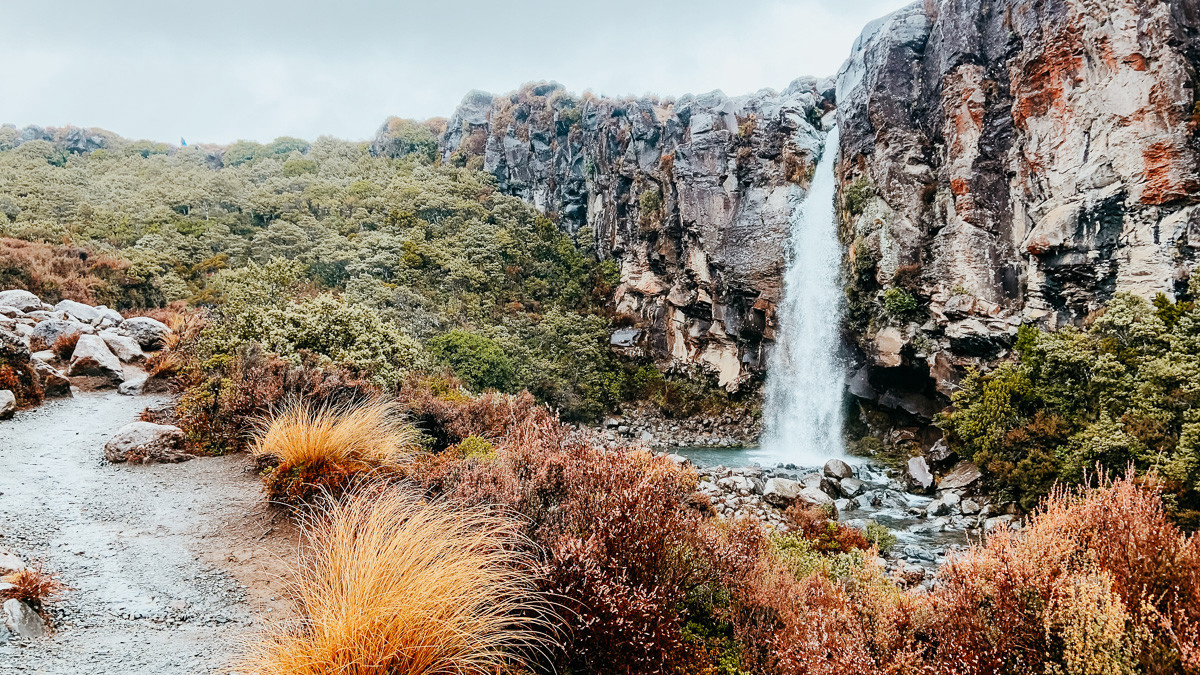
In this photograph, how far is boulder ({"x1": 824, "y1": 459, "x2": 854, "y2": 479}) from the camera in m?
17.0

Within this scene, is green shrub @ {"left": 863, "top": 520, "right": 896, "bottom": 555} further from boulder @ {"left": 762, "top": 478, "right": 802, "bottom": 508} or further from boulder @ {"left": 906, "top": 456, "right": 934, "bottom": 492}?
boulder @ {"left": 906, "top": 456, "right": 934, "bottom": 492}

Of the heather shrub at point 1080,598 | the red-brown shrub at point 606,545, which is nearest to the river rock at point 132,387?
the red-brown shrub at point 606,545

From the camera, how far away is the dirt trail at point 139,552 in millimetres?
3031

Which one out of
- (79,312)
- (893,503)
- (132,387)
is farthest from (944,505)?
(79,312)

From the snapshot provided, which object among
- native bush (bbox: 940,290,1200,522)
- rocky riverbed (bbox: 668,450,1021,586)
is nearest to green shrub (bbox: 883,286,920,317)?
native bush (bbox: 940,290,1200,522)

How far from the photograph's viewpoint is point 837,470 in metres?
17.2

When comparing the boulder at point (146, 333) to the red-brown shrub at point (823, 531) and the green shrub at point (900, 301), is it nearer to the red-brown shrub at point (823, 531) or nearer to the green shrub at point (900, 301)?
the red-brown shrub at point (823, 531)

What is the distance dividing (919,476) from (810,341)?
9804 millimetres

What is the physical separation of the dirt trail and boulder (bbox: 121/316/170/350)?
8856 mm

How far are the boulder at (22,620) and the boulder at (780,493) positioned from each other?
1279 centimetres

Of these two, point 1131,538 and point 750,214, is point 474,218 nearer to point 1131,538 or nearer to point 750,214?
point 750,214

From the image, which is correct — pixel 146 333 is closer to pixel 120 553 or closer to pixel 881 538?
pixel 120 553

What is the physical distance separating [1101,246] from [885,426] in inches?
A: 395

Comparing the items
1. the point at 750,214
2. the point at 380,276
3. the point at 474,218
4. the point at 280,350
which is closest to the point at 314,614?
the point at 280,350
